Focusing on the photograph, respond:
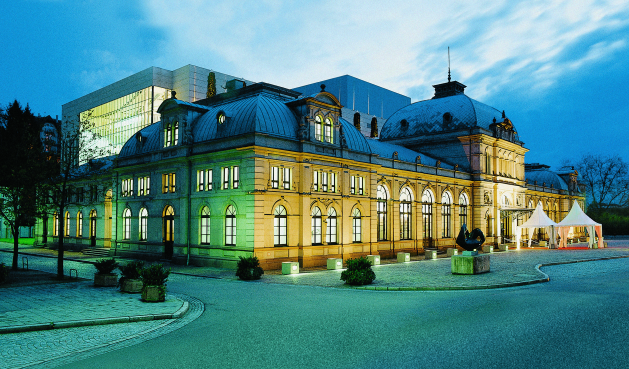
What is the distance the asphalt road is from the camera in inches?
414

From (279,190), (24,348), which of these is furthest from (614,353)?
(279,190)

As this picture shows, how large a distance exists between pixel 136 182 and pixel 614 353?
38790 mm

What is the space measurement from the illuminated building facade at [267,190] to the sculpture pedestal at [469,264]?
10.2 m

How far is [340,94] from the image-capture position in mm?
105375

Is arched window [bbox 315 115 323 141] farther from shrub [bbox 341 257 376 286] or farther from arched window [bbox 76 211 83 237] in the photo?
arched window [bbox 76 211 83 237]

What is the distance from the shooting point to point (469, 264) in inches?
1094

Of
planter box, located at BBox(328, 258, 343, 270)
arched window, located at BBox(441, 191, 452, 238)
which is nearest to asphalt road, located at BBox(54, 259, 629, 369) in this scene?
planter box, located at BBox(328, 258, 343, 270)

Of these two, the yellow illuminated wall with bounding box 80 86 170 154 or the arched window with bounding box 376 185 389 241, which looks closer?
the arched window with bounding box 376 185 389 241

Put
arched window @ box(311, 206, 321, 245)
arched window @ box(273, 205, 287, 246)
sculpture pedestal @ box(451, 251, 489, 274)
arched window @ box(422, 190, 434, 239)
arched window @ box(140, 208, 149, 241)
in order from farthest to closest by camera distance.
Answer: arched window @ box(422, 190, 434, 239) < arched window @ box(140, 208, 149, 241) < arched window @ box(311, 206, 321, 245) < arched window @ box(273, 205, 287, 246) < sculpture pedestal @ box(451, 251, 489, 274)

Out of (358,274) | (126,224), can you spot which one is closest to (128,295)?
(358,274)

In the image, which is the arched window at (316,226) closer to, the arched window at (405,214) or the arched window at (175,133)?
the arched window at (175,133)

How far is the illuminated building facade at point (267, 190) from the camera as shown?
3241 centimetres

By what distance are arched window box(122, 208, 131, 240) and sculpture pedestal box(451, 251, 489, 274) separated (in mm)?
28522

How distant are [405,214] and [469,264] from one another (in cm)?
1959
